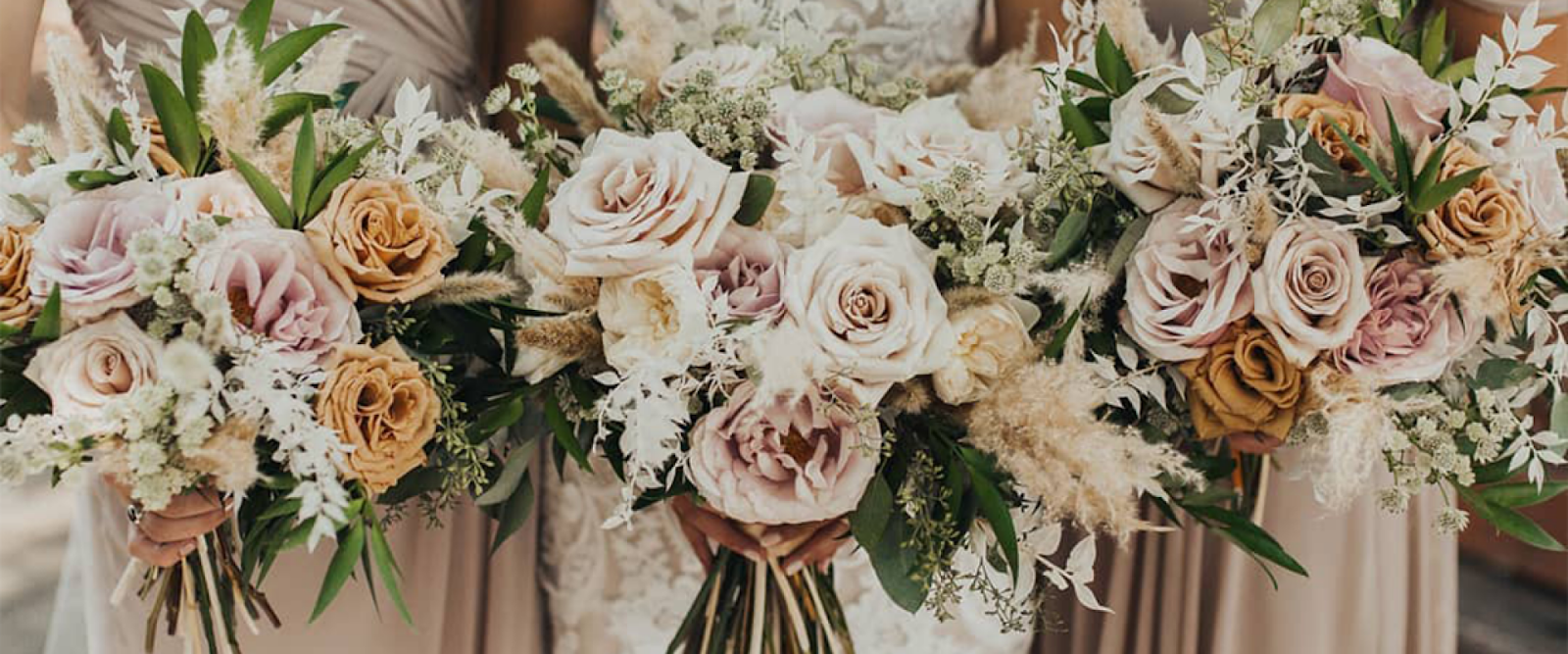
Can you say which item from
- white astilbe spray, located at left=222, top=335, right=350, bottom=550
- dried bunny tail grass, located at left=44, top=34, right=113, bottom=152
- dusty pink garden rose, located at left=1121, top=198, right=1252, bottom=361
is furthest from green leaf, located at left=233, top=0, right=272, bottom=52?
dusty pink garden rose, located at left=1121, top=198, right=1252, bottom=361

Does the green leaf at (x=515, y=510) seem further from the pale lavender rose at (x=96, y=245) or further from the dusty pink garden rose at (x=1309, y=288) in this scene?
the dusty pink garden rose at (x=1309, y=288)

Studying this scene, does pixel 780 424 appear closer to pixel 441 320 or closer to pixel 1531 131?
pixel 441 320

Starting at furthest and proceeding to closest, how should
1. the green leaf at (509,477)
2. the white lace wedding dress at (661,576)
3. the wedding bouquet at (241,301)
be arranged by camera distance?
the white lace wedding dress at (661,576)
the green leaf at (509,477)
the wedding bouquet at (241,301)

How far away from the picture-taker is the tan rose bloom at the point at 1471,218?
0.80 meters

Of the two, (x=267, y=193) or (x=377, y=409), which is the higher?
(x=267, y=193)

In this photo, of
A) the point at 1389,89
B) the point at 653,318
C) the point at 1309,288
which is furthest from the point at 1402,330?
the point at 653,318

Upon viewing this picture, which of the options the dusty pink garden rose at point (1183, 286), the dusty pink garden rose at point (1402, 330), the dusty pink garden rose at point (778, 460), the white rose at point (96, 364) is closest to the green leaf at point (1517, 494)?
the dusty pink garden rose at point (1402, 330)

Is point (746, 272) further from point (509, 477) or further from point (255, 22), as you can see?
point (255, 22)

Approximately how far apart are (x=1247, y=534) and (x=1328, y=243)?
0.25 metres

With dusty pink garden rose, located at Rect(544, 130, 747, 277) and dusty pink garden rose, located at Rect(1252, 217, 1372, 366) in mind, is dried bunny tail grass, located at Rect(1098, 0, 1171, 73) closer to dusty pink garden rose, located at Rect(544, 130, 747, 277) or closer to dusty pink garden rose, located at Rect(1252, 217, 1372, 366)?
dusty pink garden rose, located at Rect(1252, 217, 1372, 366)

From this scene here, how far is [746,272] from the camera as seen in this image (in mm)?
843

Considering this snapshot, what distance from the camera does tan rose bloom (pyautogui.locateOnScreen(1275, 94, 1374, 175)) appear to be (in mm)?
835

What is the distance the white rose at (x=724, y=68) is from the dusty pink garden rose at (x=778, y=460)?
300mm

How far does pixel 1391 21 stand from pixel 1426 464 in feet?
1.21
